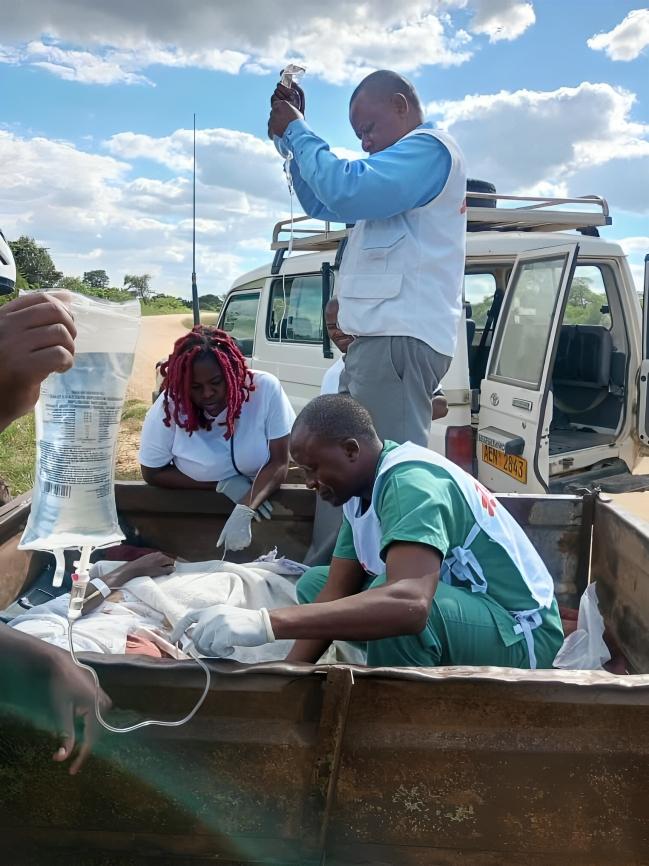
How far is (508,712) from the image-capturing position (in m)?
1.38

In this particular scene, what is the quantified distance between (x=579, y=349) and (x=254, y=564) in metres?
3.55

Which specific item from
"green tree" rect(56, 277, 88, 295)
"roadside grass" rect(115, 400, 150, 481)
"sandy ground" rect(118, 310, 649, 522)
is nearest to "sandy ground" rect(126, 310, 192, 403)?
"sandy ground" rect(118, 310, 649, 522)

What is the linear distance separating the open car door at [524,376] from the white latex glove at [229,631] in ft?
8.55

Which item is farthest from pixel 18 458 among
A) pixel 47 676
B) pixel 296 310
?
pixel 47 676

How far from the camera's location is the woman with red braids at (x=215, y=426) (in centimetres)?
307

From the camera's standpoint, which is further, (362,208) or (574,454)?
(574,454)

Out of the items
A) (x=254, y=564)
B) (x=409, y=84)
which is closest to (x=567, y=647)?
(x=254, y=564)

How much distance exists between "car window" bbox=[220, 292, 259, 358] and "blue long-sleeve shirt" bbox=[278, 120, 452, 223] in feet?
12.0

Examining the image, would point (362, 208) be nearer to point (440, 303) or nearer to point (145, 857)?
point (440, 303)

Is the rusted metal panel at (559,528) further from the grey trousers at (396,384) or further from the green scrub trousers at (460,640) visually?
the green scrub trousers at (460,640)

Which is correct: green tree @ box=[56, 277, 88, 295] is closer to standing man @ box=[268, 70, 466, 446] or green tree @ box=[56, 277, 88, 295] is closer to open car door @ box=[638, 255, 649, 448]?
standing man @ box=[268, 70, 466, 446]

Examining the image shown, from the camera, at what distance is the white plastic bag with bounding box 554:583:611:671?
2154 mm

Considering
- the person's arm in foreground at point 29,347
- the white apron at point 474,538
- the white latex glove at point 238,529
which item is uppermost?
the person's arm in foreground at point 29,347

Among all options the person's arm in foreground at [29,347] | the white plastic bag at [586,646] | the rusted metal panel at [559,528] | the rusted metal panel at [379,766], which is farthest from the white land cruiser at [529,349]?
the person's arm in foreground at [29,347]
